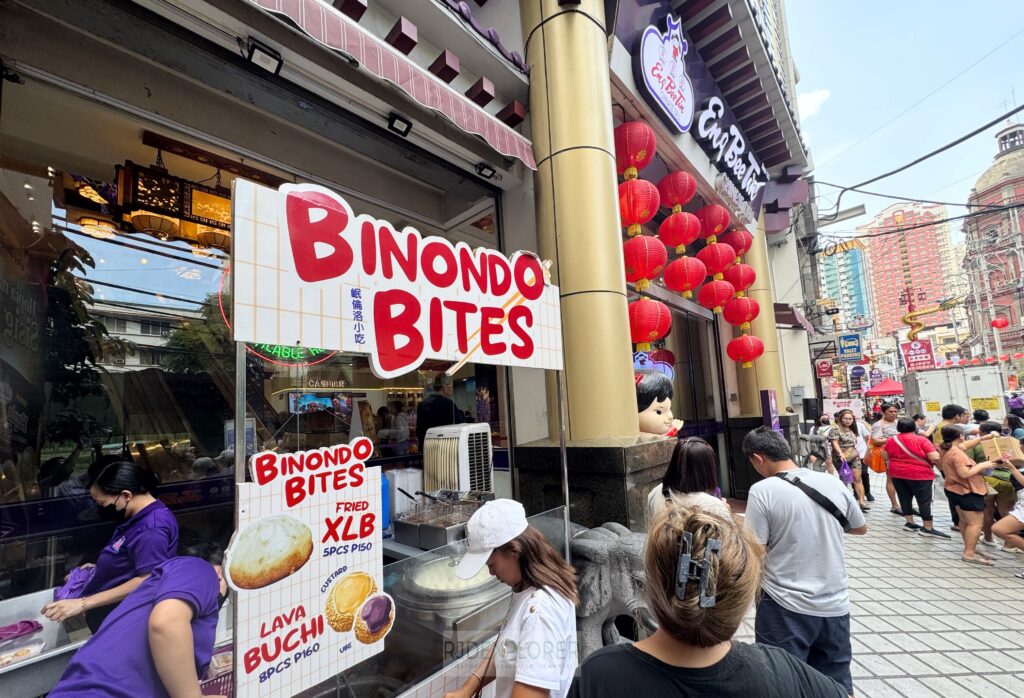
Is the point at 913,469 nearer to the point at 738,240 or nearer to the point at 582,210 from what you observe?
the point at 738,240

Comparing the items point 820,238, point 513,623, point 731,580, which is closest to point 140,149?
point 513,623

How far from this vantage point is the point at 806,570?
99.3 inches

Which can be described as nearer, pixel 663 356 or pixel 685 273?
pixel 685 273

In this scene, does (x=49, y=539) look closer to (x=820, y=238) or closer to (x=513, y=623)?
(x=513, y=623)

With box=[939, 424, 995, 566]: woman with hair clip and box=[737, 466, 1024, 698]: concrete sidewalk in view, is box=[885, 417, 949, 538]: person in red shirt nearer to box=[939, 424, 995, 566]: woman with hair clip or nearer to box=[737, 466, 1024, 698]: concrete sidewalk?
box=[737, 466, 1024, 698]: concrete sidewalk

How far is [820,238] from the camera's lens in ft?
54.7

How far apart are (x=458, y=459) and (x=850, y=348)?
22167 millimetres

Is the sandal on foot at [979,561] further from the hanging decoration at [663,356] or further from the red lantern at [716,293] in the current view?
the hanging decoration at [663,356]

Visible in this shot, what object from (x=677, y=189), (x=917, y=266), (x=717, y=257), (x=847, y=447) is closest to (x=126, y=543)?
(x=677, y=189)

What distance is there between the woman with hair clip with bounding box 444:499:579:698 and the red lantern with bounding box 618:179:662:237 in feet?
13.5

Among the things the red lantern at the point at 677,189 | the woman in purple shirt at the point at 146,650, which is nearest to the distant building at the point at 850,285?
the red lantern at the point at 677,189

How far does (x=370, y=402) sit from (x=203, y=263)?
249 centimetres

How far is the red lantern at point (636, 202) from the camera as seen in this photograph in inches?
198

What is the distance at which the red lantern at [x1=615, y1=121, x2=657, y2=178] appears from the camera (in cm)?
525
